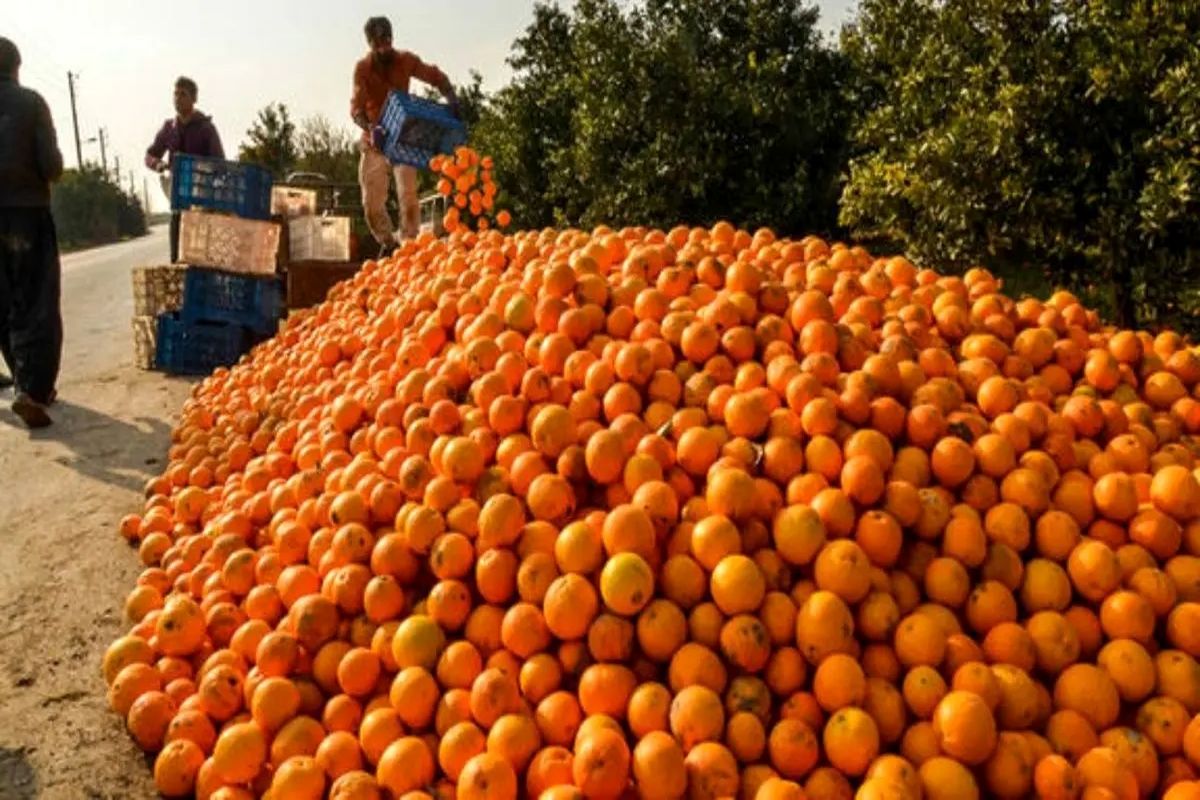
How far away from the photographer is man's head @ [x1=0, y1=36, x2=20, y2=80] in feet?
20.2

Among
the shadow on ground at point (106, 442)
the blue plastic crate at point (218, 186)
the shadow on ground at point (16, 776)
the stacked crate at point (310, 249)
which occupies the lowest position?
the shadow on ground at point (106, 442)

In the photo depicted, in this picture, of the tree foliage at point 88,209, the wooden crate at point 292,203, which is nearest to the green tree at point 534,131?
the wooden crate at point 292,203

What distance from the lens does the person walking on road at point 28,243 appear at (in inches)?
239

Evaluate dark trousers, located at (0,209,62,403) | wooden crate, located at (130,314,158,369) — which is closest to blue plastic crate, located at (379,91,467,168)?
wooden crate, located at (130,314,158,369)

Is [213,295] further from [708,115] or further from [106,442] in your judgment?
[708,115]

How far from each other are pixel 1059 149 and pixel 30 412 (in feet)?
23.8

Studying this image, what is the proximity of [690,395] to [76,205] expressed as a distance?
211 feet

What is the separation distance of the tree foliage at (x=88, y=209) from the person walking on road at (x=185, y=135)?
160ft

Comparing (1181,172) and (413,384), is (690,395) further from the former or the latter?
(1181,172)

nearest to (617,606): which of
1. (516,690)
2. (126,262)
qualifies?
(516,690)

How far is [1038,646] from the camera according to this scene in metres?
2.18

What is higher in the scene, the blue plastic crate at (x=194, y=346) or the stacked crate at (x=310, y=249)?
the stacked crate at (x=310, y=249)

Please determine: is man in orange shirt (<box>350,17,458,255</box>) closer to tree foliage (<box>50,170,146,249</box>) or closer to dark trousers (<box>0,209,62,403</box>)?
dark trousers (<box>0,209,62,403</box>)

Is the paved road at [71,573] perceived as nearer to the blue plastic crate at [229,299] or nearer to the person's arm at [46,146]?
the blue plastic crate at [229,299]
